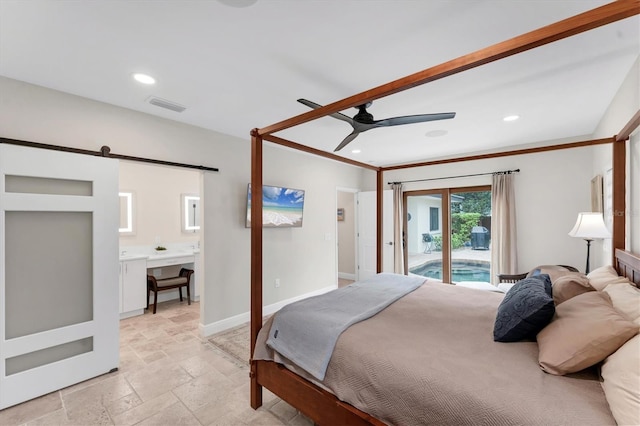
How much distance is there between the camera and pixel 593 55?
6.51 feet

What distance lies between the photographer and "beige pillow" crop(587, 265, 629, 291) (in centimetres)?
188

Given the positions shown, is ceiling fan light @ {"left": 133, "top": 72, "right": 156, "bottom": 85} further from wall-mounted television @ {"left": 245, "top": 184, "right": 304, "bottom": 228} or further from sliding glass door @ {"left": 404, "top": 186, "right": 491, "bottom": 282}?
sliding glass door @ {"left": 404, "top": 186, "right": 491, "bottom": 282}

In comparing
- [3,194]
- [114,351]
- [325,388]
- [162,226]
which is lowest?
[114,351]

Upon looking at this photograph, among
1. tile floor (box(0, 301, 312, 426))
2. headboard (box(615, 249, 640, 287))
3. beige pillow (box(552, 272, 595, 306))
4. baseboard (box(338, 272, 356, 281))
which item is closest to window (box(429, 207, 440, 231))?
baseboard (box(338, 272, 356, 281))

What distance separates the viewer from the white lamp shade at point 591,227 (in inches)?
108

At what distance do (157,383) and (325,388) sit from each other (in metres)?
1.73

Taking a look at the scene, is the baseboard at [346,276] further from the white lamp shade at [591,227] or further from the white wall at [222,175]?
the white lamp shade at [591,227]

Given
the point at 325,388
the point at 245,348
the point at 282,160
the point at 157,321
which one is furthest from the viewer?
the point at 282,160

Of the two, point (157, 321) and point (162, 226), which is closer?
point (157, 321)

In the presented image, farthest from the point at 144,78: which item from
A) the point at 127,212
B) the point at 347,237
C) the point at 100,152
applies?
the point at 347,237

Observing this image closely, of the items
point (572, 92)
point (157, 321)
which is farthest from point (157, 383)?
point (572, 92)

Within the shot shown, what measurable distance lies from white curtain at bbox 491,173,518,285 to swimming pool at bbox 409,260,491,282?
282 mm

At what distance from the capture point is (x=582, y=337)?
1252 millimetres

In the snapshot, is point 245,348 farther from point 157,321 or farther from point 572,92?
point 572,92
